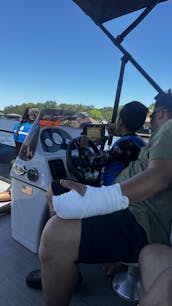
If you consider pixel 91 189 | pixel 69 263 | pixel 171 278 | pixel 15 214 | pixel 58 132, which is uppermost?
pixel 58 132

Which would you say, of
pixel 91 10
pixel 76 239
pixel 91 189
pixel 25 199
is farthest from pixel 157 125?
pixel 91 10

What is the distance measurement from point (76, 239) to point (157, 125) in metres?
0.69

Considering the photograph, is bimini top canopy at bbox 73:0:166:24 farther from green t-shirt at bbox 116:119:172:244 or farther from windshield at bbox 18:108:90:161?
green t-shirt at bbox 116:119:172:244

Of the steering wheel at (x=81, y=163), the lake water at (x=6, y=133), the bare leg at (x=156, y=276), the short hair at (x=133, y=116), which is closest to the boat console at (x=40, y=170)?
the steering wheel at (x=81, y=163)

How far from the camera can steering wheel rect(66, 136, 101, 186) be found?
59.7 inches

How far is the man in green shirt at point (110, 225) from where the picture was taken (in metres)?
0.88

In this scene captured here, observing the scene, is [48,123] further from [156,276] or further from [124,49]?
[156,276]

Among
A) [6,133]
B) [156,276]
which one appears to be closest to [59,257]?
[156,276]

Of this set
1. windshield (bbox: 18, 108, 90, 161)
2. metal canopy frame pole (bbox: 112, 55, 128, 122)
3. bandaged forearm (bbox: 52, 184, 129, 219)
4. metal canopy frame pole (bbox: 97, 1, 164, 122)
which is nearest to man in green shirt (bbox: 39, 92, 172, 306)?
bandaged forearm (bbox: 52, 184, 129, 219)

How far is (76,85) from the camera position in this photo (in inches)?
275

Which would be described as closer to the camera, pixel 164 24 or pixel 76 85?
pixel 164 24

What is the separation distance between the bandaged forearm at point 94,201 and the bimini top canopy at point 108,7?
156cm

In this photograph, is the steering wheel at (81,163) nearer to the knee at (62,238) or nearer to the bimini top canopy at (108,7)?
the knee at (62,238)

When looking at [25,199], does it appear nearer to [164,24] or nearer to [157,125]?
[157,125]
